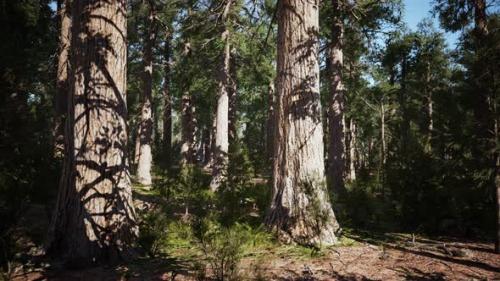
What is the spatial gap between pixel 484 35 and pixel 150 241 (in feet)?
22.3

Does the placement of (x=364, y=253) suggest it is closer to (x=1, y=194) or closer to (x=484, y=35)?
(x=484, y=35)

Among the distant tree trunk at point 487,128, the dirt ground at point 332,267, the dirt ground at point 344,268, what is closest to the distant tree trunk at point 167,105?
the dirt ground at point 332,267

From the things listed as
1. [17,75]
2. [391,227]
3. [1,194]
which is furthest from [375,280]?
[17,75]

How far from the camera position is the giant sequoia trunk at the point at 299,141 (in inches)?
215

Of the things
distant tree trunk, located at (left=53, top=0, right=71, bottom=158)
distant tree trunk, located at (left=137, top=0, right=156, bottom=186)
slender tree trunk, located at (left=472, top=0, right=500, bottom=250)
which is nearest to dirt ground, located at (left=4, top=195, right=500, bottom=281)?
slender tree trunk, located at (left=472, top=0, right=500, bottom=250)

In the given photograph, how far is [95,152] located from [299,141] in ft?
10.5

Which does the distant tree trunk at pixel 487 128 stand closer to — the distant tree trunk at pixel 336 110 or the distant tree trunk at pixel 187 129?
the distant tree trunk at pixel 336 110

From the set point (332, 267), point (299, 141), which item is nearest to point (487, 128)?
point (299, 141)

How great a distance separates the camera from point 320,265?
4609 millimetres

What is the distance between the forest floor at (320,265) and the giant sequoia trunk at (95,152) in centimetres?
37

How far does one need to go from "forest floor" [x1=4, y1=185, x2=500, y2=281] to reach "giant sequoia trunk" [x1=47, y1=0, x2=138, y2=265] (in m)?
0.37

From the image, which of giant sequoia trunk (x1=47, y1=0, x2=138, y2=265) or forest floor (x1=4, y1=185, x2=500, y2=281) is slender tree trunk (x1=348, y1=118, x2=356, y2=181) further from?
giant sequoia trunk (x1=47, y1=0, x2=138, y2=265)

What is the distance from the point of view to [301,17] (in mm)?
5879

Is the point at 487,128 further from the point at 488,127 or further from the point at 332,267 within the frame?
the point at 332,267
